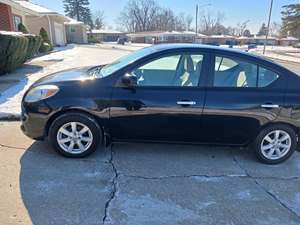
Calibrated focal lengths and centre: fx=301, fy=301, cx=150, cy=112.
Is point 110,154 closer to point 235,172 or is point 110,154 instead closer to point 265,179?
point 235,172

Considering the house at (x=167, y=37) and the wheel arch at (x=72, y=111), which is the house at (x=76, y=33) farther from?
the wheel arch at (x=72, y=111)

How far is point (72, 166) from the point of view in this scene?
3.99m

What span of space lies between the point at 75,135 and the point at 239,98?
91.0 inches

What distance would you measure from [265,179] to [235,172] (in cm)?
38

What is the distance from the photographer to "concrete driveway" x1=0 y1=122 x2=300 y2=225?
3.02 m

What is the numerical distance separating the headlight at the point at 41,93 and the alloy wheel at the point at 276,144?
303cm

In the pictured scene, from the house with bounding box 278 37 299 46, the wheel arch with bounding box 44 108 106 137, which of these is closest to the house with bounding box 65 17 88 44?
the wheel arch with bounding box 44 108 106 137

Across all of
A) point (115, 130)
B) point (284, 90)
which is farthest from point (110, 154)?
point (284, 90)

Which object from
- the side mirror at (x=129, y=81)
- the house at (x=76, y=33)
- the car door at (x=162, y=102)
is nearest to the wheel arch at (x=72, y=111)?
the car door at (x=162, y=102)

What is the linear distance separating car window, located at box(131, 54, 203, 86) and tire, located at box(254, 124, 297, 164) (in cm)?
124

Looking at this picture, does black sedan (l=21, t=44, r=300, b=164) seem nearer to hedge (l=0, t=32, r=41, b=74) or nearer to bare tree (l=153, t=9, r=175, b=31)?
hedge (l=0, t=32, r=41, b=74)

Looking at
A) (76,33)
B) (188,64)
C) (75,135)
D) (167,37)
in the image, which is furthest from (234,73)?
(167,37)

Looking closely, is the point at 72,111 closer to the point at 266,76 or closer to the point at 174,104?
the point at 174,104

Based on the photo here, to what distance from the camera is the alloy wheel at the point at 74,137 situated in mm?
4125
